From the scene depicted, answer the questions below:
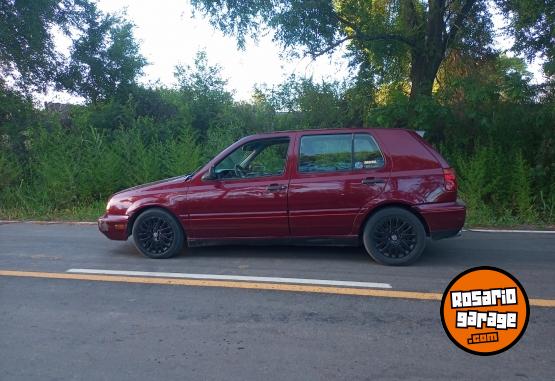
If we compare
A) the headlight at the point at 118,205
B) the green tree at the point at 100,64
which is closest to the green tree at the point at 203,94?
the green tree at the point at 100,64

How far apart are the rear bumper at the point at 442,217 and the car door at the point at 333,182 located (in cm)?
61

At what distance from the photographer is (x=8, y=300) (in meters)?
4.98

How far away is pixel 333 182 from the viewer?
6.01 meters

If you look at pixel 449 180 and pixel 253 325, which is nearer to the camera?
pixel 253 325

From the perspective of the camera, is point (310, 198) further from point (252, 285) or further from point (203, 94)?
point (203, 94)

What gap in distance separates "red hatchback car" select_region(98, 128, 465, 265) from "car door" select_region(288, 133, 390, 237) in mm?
12

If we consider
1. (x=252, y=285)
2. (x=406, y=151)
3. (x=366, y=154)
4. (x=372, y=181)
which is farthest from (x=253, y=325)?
(x=406, y=151)

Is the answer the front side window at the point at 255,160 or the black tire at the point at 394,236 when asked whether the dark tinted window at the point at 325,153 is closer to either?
the front side window at the point at 255,160

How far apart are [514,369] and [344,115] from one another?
36.7 feet

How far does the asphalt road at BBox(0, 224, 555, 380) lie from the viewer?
3.41 metres

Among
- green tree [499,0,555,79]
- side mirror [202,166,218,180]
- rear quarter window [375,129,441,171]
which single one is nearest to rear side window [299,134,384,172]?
rear quarter window [375,129,441,171]

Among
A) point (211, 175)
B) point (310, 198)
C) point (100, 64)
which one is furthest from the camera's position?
point (100, 64)

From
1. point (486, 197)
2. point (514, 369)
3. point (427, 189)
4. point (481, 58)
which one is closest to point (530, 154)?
point (486, 197)

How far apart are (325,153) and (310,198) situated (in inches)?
23.7
